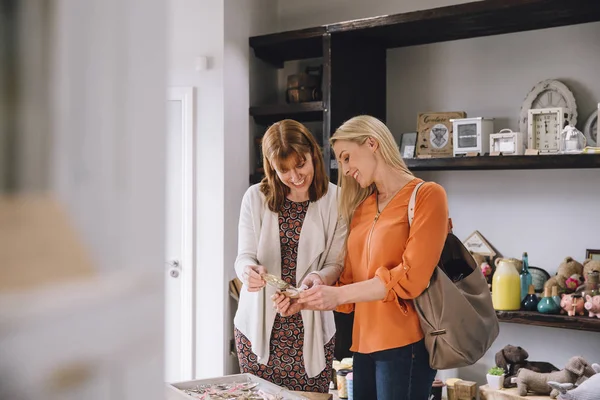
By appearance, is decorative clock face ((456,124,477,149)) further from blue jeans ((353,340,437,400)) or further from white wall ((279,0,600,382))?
blue jeans ((353,340,437,400))

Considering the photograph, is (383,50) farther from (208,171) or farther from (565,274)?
(565,274)

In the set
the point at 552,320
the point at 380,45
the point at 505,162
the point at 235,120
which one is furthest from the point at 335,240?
the point at 380,45

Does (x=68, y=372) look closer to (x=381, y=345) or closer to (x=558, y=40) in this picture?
(x=381, y=345)

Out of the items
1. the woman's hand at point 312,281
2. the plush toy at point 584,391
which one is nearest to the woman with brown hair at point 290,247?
the woman's hand at point 312,281

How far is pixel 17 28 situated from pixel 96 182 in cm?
4

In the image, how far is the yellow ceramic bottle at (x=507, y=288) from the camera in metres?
3.29

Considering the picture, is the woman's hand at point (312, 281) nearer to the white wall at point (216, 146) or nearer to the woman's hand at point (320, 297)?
the woman's hand at point (320, 297)

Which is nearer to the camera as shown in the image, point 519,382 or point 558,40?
point 519,382

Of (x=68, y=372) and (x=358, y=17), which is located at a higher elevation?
(x=358, y=17)

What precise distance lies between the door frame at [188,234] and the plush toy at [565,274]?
78.2 inches

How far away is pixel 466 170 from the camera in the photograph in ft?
12.2

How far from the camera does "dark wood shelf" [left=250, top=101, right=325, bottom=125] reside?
12.4 feet

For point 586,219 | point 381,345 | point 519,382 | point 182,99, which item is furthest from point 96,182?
point 182,99

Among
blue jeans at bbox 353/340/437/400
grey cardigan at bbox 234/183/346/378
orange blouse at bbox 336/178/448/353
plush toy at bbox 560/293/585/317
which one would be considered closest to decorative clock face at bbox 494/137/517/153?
plush toy at bbox 560/293/585/317
